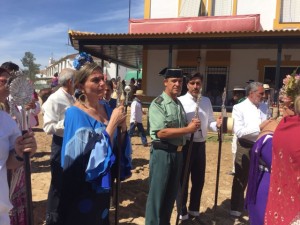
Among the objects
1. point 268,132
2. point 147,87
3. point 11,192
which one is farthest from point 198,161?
point 147,87

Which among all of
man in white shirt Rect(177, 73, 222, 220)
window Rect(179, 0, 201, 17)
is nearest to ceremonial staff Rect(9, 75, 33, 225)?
man in white shirt Rect(177, 73, 222, 220)

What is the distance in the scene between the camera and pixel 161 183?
3.16m

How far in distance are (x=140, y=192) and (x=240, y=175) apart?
1.74m

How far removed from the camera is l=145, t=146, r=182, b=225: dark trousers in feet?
10.4

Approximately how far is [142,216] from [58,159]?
1.43 meters

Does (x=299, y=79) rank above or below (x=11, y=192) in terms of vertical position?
above

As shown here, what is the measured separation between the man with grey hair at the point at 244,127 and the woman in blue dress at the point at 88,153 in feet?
6.68

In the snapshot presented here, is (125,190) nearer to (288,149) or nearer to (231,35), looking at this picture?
(288,149)

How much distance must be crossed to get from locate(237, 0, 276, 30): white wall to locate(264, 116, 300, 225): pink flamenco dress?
1171cm

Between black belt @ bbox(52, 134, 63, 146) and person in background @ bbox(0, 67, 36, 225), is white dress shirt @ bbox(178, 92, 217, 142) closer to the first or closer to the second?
black belt @ bbox(52, 134, 63, 146)

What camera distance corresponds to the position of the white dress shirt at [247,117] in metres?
3.92

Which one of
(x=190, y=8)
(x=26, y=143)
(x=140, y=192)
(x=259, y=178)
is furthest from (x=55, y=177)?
(x=190, y=8)

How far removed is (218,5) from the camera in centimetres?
1334

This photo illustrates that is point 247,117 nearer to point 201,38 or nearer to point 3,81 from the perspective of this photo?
point 3,81
